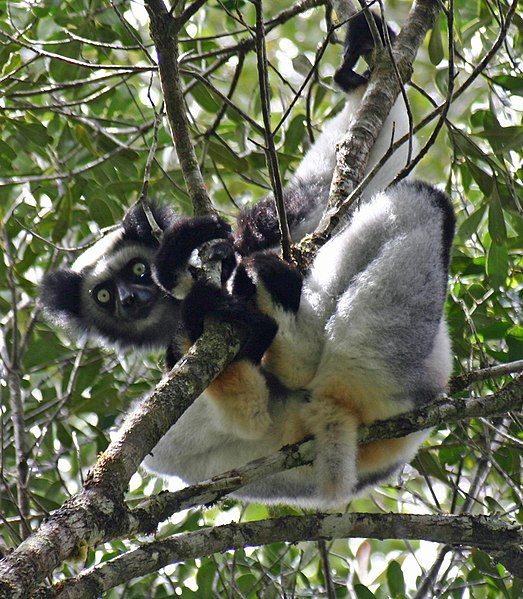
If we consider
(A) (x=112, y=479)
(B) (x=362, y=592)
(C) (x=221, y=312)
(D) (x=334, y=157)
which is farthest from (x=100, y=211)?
(A) (x=112, y=479)

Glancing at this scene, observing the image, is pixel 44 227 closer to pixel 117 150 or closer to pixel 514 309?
pixel 117 150

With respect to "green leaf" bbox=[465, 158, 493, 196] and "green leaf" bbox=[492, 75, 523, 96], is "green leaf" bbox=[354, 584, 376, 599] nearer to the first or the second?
"green leaf" bbox=[465, 158, 493, 196]

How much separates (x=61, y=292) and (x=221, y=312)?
7.60 ft

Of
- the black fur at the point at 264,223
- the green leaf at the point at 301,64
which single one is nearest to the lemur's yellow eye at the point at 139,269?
the black fur at the point at 264,223

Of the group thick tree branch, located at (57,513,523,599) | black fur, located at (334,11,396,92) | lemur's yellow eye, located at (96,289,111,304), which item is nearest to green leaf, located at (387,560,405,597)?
thick tree branch, located at (57,513,523,599)

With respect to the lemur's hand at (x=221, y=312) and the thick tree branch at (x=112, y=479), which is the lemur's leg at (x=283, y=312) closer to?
the lemur's hand at (x=221, y=312)

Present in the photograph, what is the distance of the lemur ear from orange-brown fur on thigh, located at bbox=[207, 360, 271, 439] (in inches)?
A: 76.3

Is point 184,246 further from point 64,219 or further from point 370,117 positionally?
point 64,219

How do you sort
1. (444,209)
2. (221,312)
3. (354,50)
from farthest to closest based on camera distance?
(354,50), (444,209), (221,312)

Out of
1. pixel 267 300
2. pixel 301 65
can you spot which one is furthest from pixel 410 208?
pixel 301 65

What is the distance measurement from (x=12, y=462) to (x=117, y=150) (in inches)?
86.8

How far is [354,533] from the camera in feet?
10.7

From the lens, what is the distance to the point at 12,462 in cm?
526

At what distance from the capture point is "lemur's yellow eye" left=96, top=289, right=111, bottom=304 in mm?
4992
